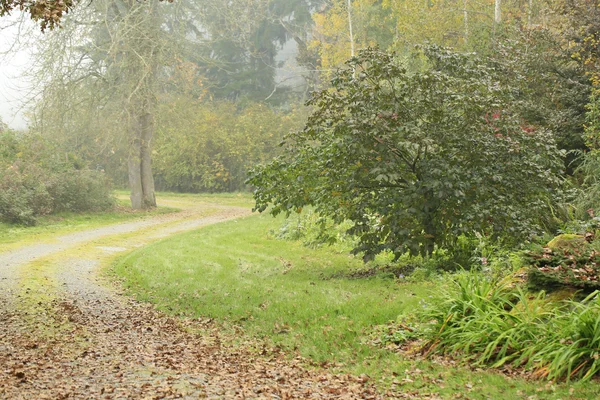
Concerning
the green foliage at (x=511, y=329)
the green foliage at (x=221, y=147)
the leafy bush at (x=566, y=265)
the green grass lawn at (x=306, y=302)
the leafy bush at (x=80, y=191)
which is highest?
the green foliage at (x=221, y=147)

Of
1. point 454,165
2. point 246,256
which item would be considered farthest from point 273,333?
point 246,256

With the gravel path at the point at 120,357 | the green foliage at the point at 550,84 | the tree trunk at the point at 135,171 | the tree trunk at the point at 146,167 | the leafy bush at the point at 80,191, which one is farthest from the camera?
the tree trunk at the point at 146,167

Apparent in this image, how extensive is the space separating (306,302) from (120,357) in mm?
2827

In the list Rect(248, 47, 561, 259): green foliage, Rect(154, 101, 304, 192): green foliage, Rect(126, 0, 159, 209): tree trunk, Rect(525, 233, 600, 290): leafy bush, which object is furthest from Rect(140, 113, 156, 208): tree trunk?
Rect(525, 233, 600, 290): leafy bush

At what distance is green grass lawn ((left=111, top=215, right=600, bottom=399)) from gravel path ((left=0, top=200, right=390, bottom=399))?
0.40 meters

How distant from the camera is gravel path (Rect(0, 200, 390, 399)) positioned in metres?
5.72

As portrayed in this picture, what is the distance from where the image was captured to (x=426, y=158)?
9719mm

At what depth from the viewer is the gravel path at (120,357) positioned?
5.72 m

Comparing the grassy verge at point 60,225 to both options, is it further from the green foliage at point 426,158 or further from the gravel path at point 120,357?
the green foliage at point 426,158

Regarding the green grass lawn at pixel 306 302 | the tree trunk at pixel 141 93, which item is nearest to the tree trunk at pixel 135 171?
the tree trunk at pixel 141 93

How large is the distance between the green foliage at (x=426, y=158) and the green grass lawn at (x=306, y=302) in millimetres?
1157

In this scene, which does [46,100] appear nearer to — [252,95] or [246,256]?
[246,256]

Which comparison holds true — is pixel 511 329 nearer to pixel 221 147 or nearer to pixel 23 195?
pixel 23 195

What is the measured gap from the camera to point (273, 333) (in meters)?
7.86
